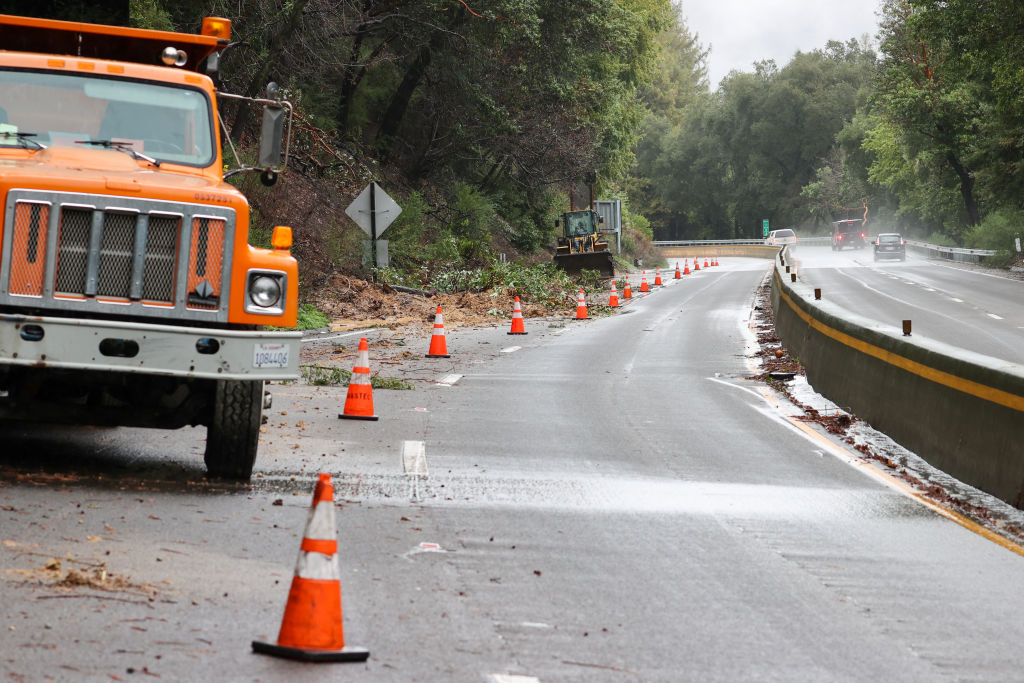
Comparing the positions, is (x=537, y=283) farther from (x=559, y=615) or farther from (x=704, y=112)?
(x=704, y=112)

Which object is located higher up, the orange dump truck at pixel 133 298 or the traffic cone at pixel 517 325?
the orange dump truck at pixel 133 298

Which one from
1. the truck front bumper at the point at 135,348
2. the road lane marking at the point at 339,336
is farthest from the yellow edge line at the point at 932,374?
the road lane marking at the point at 339,336

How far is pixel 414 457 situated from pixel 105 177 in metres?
3.65

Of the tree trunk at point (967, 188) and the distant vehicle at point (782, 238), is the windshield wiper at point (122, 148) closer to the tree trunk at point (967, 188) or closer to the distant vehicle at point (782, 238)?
the tree trunk at point (967, 188)

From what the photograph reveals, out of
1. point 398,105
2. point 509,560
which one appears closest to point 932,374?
point 509,560

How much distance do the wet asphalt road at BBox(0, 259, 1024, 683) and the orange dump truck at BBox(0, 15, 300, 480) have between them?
514 millimetres

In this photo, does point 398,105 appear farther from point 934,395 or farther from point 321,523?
point 321,523

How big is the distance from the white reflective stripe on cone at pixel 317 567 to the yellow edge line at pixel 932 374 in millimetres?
5990

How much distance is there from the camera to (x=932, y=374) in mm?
11406

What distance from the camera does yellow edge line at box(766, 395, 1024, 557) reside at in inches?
324

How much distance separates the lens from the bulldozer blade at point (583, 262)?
51000mm

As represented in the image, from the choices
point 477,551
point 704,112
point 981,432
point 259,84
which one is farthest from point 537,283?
point 704,112

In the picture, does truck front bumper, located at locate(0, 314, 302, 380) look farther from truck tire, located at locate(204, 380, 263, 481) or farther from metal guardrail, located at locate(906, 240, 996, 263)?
metal guardrail, located at locate(906, 240, 996, 263)

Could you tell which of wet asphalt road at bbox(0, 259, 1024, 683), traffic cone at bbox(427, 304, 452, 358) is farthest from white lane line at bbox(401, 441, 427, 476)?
traffic cone at bbox(427, 304, 452, 358)
